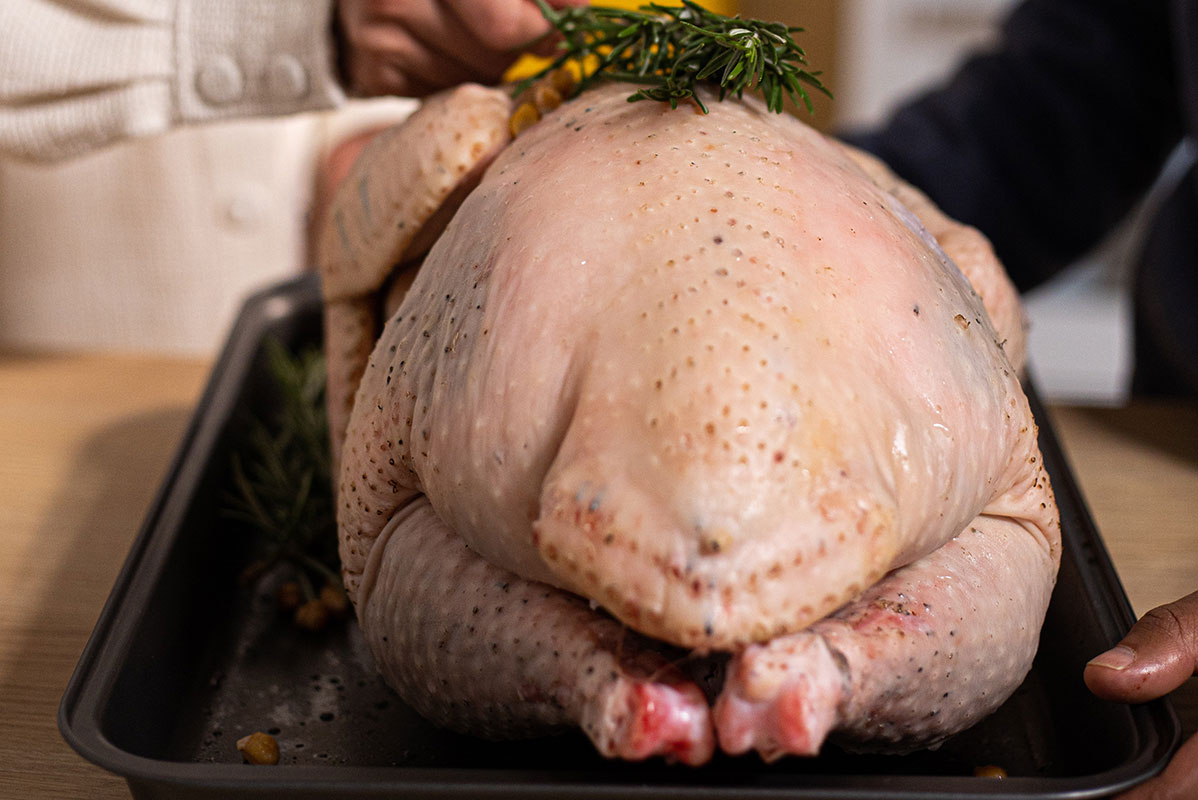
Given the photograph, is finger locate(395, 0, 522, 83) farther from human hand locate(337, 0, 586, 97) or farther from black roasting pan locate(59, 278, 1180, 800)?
black roasting pan locate(59, 278, 1180, 800)

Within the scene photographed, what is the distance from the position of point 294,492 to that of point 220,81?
0.48 m

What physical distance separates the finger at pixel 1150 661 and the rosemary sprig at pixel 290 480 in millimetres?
664

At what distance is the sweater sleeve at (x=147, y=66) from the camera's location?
1.24 meters

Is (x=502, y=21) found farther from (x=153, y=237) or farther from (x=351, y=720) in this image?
(x=153, y=237)

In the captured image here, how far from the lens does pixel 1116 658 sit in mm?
767

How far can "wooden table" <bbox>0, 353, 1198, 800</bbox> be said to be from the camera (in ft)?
3.11

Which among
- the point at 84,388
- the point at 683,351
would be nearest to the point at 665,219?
the point at 683,351

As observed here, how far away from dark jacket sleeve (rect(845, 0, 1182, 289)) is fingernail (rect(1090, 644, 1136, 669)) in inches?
55.9

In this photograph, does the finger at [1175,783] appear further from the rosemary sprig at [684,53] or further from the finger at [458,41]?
the finger at [458,41]

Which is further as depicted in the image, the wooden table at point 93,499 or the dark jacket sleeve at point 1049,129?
the dark jacket sleeve at point 1049,129

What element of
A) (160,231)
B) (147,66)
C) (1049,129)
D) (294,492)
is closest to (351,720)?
(294,492)

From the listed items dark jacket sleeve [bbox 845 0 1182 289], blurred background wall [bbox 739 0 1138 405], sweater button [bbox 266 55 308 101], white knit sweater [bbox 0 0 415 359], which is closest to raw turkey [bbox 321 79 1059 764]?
sweater button [bbox 266 55 308 101]

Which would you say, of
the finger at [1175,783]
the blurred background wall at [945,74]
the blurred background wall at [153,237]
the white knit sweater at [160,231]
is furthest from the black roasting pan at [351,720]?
the blurred background wall at [945,74]

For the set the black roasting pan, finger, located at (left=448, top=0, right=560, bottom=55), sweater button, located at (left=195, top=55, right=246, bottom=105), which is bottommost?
the black roasting pan
